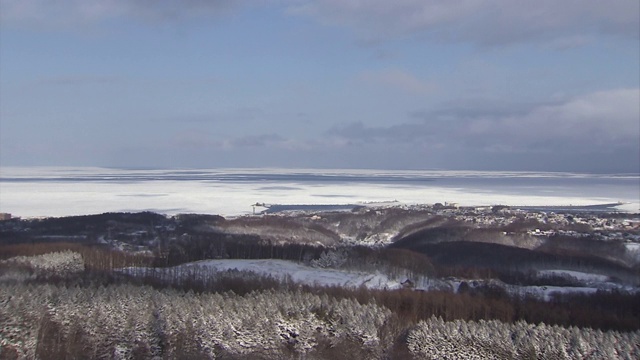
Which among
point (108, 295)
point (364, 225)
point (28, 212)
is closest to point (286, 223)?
point (364, 225)

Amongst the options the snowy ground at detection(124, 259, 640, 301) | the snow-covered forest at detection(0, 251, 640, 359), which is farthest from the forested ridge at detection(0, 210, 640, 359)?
the snowy ground at detection(124, 259, 640, 301)

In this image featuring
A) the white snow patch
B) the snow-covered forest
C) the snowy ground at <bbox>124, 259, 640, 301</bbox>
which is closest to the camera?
the snow-covered forest

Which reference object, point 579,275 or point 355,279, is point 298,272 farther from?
point 579,275

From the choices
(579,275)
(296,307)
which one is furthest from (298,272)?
(579,275)

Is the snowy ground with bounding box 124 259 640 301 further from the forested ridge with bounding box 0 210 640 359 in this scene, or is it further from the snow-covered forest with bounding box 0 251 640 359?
the snow-covered forest with bounding box 0 251 640 359

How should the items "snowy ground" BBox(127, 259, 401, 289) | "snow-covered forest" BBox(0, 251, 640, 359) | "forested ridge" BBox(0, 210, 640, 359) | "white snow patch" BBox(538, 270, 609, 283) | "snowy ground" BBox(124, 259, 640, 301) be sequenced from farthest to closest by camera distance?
"white snow patch" BBox(538, 270, 609, 283)
"snowy ground" BBox(127, 259, 401, 289)
"snowy ground" BBox(124, 259, 640, 301)
"forested ridge" BBox(0, 210, 640, 359)
"snow-covered forest" BBox(0, 251, 640, 359)

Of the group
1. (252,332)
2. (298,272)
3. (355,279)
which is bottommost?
(355,279)

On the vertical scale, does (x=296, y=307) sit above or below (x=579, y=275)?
above

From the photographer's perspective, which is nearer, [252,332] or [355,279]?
[252,332]

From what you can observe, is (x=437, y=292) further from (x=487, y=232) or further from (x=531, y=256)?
(x=487, y=232)

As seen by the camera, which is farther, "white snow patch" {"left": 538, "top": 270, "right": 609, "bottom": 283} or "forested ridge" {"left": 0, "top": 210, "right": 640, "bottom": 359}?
"white snow patch" {"left": 538, "top": 270, "right": 609, "bottom": 283}

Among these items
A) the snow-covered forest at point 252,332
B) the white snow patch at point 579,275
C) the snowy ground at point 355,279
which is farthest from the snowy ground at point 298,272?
the white snow patch at point 579,275
